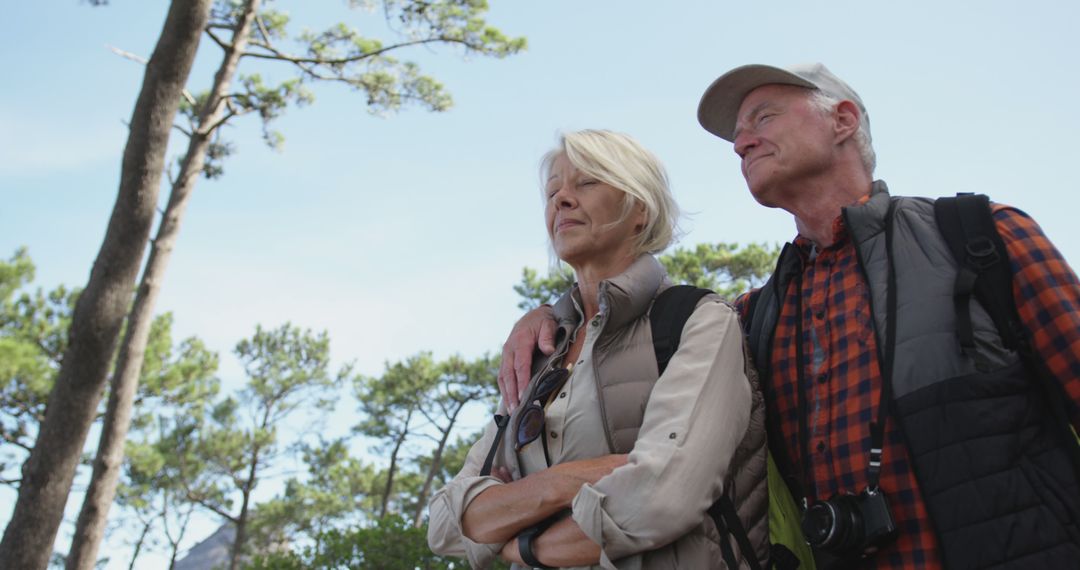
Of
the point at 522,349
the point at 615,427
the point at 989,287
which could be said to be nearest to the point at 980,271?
the point at 989,287

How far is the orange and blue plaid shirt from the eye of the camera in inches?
69.5

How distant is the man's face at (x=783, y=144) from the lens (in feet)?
7.92

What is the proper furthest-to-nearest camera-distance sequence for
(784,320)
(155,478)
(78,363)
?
(155,478) → (78,363) → (784,320)

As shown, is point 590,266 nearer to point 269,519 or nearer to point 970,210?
point 970,210

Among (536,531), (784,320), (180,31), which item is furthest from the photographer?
(180,31)

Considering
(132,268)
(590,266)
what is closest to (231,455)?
(132,268)

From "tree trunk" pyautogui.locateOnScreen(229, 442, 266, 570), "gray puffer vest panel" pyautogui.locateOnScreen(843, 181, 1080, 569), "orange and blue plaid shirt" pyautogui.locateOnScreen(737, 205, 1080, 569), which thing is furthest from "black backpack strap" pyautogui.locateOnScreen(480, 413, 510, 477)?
"tree trunk" pyautogui.locateOnScreen(229, 442, 266, 570)

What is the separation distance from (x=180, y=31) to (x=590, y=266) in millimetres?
4665

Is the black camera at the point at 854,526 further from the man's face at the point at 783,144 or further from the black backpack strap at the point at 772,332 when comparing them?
the man's face at the point at 783,144

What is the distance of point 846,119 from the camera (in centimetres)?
248

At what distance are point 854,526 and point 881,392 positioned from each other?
30 cm

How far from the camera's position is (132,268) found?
5660 millimetres

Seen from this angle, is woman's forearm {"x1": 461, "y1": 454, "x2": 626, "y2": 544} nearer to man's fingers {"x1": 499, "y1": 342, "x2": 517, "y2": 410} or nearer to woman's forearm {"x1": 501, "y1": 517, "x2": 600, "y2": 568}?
woman's forearm {"x1": 501, "y1": 517, "x2": 600, "y2": 568}

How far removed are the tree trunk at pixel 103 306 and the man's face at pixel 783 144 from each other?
4.50 metres
